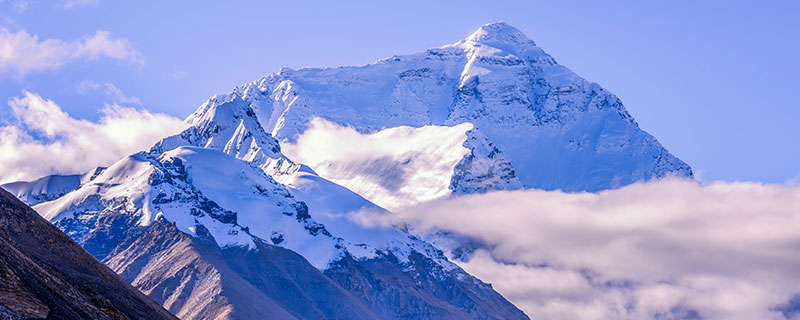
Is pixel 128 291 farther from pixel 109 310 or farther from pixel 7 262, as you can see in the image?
pixel 7 262

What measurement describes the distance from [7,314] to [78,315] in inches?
814

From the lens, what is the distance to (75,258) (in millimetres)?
161250

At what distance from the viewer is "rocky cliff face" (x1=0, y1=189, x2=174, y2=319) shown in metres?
93.7

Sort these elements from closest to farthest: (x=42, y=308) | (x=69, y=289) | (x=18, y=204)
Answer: (x=42, y=308) → (x=69, y=289) → (x=18, y=204)

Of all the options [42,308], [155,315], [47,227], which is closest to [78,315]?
[42,308]

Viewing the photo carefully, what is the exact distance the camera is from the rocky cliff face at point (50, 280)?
3688 inches

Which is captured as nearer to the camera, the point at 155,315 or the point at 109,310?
the point at 109,310

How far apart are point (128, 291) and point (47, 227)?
13208 millimetres

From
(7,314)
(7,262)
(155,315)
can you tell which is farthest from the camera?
(155,315)

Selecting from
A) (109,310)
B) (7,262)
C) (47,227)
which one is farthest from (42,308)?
(47,227)

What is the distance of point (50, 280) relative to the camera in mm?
115438

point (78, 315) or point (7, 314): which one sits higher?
point (78, 315)

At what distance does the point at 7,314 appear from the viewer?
88.9m

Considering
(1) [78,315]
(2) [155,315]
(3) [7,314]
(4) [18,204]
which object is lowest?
(3) [7,314]
